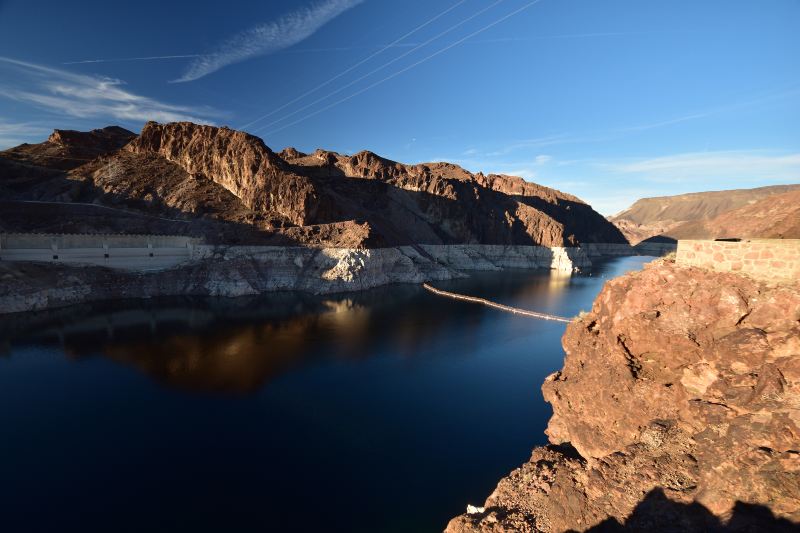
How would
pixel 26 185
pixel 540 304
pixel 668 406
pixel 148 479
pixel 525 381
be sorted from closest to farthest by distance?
pixel 668 406
pixel 148 479
pixel 525 381
pixel 540 304
pixel 26 185

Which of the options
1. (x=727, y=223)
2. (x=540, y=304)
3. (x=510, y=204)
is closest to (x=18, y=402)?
(x=727, y=223)

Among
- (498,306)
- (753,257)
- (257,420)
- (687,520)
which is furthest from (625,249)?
(687,520)

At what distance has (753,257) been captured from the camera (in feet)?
28.0

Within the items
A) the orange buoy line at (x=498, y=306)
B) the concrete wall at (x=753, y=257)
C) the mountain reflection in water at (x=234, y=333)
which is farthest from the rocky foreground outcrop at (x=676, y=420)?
the orange buoy line at (x=498, y=306)

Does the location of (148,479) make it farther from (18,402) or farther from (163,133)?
(163,133)

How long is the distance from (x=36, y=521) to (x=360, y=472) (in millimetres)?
11571

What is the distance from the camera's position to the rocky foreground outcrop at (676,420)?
21.6ft

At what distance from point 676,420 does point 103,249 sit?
207 feet

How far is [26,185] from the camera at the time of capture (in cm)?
6769

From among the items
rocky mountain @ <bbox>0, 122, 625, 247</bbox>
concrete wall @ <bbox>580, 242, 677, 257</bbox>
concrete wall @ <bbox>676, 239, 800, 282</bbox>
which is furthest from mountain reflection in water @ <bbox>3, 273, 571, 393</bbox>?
concrete wall @ <bbox>580, 242, 677, 257</bbox>

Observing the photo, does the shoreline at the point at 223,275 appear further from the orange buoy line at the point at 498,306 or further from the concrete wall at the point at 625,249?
the concrete wall at the point at 625,249

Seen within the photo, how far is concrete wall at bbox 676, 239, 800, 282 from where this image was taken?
7988 millimetres

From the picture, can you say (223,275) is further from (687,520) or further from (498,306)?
(687,520)

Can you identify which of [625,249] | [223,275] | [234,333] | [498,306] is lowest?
[234,333]
